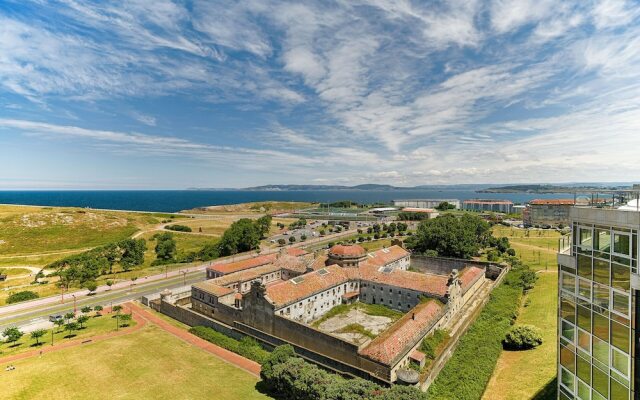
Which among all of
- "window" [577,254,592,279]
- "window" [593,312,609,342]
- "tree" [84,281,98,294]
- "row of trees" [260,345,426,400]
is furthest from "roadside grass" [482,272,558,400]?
"tree" [84,281,98,294]

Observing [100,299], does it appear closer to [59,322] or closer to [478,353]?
[59,322]

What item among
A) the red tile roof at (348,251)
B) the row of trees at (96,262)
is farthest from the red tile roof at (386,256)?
the row of trees at (96,262)

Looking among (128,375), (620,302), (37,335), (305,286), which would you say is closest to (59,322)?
(37,335)

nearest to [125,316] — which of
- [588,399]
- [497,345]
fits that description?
[497,345]

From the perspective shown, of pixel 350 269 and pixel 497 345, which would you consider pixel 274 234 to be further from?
pixel 497 345

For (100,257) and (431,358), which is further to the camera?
(100,257)

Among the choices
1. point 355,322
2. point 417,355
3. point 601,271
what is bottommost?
point 355,322
